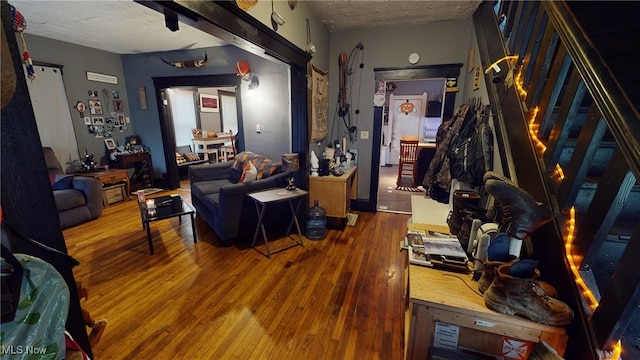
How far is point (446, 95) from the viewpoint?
3322 mm

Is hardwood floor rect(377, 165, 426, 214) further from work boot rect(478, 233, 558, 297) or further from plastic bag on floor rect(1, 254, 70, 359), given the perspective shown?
plastic bag on floor rect(1, 254, 70, 359)

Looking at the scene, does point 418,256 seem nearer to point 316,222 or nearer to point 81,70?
point 316,222

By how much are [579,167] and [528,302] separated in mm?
599

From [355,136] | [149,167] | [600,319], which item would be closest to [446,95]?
[355,136]

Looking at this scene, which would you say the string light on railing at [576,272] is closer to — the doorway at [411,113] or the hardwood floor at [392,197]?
the hardwood floor at [392,197]

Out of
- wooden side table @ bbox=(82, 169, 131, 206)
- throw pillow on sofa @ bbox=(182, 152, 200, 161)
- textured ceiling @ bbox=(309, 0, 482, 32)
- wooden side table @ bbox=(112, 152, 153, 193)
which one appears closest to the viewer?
textured ceiling @ bbox=(309, 0, 482, 32)

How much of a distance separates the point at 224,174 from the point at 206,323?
247cm

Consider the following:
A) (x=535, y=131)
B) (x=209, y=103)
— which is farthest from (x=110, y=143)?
(x=535, y=131)

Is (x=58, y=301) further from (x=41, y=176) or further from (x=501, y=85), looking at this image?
(x=501, y=85)

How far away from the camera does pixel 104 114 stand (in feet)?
14.3

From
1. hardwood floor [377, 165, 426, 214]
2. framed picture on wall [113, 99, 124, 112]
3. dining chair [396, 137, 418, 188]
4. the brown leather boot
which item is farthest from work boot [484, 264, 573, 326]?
framed picture on wall [113, 99, 124, 112]

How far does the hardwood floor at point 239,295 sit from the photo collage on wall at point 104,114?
6.70ft

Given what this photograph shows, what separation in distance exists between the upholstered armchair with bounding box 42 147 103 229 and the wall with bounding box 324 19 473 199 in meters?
3.06

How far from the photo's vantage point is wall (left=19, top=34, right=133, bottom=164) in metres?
3.57
